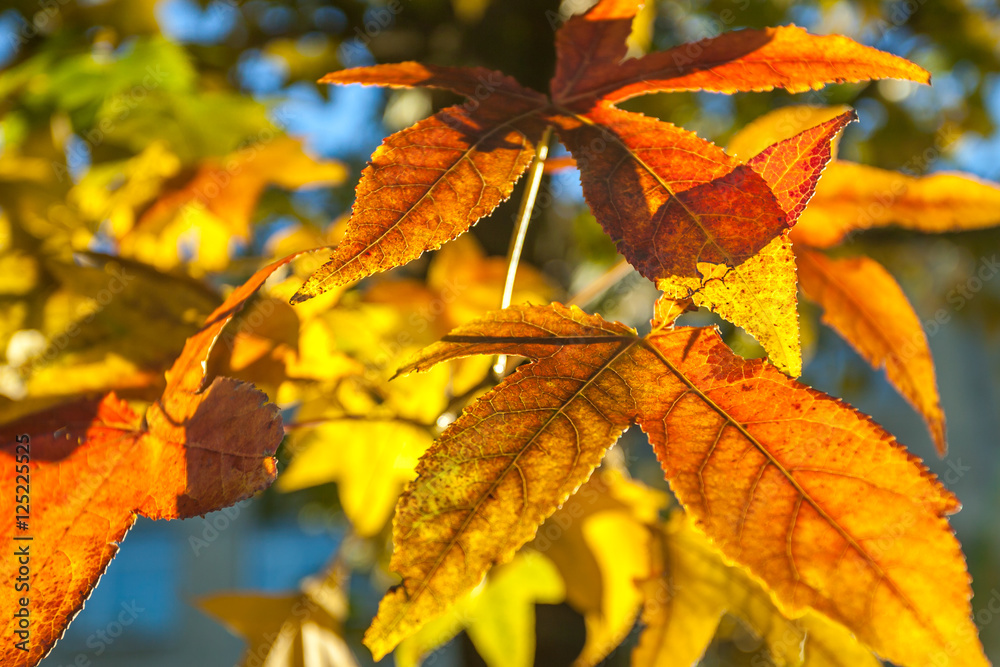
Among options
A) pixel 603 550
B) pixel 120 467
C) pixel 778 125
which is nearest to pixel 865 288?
pixel 778 125

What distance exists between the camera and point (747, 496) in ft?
1.09

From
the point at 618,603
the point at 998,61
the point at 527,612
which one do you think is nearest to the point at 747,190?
the point at 618,603

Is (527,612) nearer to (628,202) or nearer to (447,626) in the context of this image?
(447,626)

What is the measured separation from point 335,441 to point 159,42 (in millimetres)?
662

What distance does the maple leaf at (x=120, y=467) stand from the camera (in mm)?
333

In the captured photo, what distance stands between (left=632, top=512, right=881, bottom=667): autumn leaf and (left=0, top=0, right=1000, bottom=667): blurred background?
0.27 meters

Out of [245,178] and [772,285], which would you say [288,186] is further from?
[772,285]

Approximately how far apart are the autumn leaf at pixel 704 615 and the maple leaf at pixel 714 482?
282 millimetres

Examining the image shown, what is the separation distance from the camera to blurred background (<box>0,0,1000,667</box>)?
0.59 metres

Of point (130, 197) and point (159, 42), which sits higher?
point (159, 42)

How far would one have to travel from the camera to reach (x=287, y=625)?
73cm

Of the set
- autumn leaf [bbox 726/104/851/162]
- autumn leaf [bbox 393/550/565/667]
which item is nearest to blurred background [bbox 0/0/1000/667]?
autumn leaf [bbox 393/550/565/667]

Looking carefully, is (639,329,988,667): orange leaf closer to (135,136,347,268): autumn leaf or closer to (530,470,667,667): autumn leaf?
(530,470,667,667): autumn leaf

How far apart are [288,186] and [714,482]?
0.77 m
